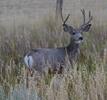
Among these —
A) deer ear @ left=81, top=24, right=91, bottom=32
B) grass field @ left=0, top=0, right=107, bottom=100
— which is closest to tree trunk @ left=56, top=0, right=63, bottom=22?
grass field @ left=0, top=0, right=107, bottom=100

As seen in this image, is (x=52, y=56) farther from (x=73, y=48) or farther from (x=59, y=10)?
(x=59, y=10)

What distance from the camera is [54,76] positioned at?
6.00m

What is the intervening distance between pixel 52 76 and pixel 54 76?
521mm

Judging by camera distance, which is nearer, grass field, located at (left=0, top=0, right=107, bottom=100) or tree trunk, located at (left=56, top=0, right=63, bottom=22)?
grass field, located at (left=0, top=0, right=107, bottom=100)

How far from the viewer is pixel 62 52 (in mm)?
7887

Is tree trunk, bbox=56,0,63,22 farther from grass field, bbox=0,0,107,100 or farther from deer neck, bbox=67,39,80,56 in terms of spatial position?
deer neck, bbox=67,39,80,56

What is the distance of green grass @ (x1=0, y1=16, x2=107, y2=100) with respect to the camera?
5.02m

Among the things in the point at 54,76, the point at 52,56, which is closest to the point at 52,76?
the point at 54,76

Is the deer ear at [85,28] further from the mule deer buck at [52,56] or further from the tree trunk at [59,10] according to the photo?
the tree trunk at [59,10]

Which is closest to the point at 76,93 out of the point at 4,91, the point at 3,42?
the point at 4,91

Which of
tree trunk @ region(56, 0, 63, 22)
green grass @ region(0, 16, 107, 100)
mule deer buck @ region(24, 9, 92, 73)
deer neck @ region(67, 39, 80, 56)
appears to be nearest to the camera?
green grass @ region(0, 16, 107, 100)

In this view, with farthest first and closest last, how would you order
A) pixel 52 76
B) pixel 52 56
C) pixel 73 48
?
pixel 73 48, pixel 52 56, pixel 52 76

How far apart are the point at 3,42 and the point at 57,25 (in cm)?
143

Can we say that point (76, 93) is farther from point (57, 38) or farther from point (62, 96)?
point (57, 38)
